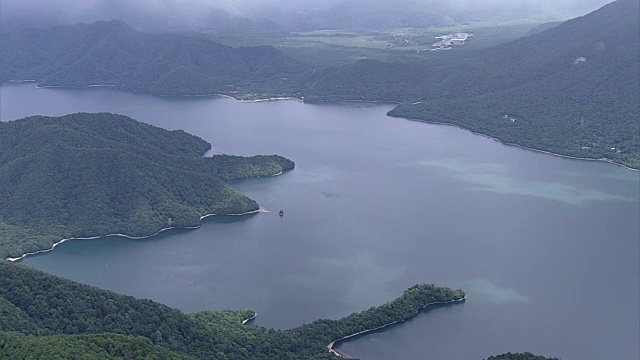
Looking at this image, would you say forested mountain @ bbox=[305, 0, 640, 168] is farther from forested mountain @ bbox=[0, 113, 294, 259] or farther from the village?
forested mountain @ bbox=[0, 113, 294, 259]

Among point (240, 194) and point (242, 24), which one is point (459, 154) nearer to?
point (240, 194)

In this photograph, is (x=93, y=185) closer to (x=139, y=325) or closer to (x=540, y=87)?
(x=139, y=325)

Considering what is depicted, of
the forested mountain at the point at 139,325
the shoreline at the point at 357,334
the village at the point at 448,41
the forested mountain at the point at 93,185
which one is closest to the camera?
the forested mountain at the point at 139,325

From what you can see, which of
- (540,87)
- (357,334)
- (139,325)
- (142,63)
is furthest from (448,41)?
(139,325)

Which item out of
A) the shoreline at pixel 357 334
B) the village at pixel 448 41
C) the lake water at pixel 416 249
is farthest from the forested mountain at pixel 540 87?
the shoreline at pixel 357 334

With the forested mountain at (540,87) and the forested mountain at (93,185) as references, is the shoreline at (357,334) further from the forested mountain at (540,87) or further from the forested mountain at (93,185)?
the forested mountain at (540,87)

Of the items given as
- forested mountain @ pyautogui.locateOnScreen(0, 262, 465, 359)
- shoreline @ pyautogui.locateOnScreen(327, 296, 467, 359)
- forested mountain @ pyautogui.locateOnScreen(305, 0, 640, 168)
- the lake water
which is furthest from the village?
forested mountain @ pyautogui.locateOnScreen(0, 262, 465, 359)
